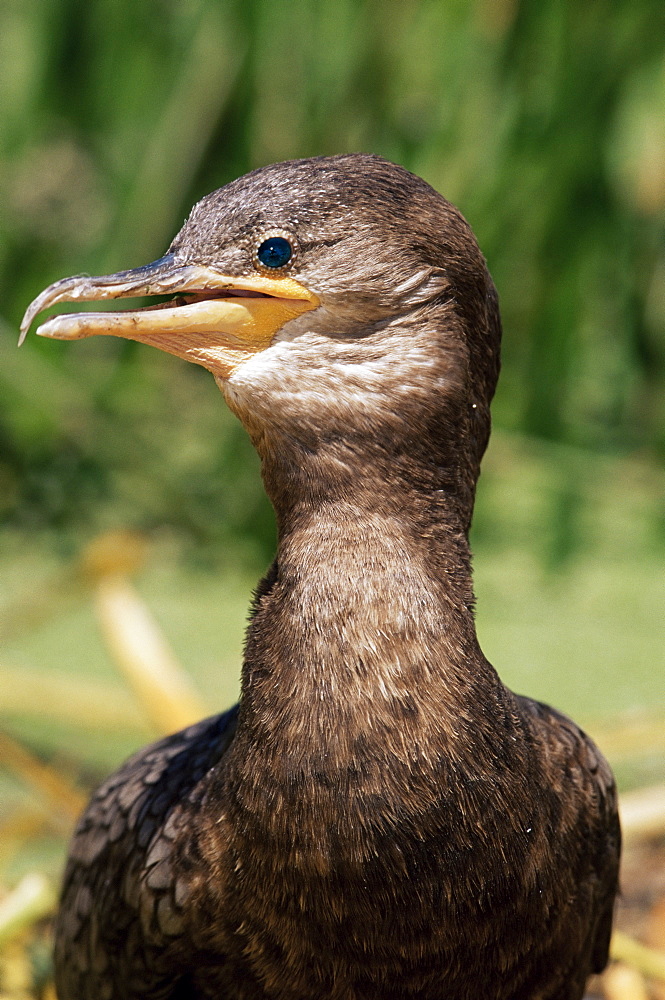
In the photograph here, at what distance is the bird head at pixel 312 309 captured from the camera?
1.44 meters

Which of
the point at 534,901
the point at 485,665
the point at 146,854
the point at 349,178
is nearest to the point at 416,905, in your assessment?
the point at 534,901

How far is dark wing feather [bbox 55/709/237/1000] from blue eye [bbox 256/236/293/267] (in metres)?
0.63

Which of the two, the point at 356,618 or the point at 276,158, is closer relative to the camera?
the point at 356,618

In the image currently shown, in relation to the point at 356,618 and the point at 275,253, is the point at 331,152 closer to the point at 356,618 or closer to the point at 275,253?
the point at 275,253

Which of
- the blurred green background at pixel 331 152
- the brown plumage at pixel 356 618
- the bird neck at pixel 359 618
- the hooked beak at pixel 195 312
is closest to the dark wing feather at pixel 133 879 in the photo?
the brown plumage at pixel 356 618

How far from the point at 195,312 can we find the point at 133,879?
0.76m

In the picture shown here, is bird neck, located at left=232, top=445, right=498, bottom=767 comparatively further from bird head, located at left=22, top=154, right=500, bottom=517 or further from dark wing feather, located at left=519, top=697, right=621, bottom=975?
dark wing feather, located at left=519, top=697, right=621, bottom=975

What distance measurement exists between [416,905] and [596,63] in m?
3.00

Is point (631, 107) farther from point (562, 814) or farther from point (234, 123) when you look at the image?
point (562, 814)

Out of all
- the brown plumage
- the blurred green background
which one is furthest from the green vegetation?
the brown plumage

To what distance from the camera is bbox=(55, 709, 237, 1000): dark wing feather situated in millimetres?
1607

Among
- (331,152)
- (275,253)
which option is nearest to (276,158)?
(331,152)

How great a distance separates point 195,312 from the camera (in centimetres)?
145

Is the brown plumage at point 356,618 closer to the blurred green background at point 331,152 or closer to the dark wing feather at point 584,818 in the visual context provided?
the dark wing feather at point 584,818
